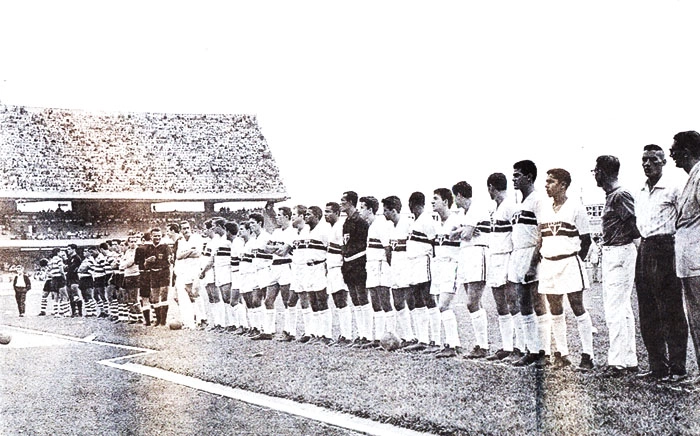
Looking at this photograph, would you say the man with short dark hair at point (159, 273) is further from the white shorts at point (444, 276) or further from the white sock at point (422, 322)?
the white shorts at point (444, 276)

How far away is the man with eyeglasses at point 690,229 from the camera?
15.9 ft

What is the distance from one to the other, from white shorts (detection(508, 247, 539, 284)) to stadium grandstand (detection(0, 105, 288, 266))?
10.6 metres

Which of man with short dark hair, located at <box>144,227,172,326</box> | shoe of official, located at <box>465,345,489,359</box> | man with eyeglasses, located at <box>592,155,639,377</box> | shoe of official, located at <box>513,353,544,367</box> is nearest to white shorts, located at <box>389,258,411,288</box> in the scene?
shoe of official, located at <box>465,345,489,359</box>

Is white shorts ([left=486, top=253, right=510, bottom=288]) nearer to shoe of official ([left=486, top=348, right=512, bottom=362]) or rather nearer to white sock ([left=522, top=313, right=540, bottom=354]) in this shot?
white sock ([left=522, top=313, right=540, bottom=354])

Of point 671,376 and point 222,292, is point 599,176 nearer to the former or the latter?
point 671,376

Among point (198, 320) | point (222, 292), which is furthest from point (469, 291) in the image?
point (198, 320)

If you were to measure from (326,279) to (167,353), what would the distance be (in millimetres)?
1907

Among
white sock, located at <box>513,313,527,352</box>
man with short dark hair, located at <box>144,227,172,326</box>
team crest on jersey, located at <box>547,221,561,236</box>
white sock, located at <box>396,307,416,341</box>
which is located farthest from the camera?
man with short dark hair, located at <box>144,227,172,326</box>

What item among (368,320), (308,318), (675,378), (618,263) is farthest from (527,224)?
(308,318)

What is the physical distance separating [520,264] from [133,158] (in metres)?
15.0

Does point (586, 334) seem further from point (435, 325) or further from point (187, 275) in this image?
point (187, 275)

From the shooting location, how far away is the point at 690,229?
4879mm

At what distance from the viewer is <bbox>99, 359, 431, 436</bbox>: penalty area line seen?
4620 mm

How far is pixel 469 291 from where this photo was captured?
22.7 feet
